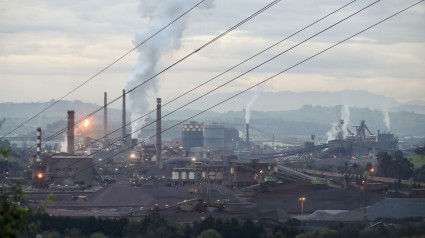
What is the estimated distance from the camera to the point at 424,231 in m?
24.9

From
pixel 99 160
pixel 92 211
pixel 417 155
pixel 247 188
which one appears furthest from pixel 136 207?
pixel 417 155

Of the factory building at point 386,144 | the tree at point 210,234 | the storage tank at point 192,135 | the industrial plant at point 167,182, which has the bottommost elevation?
the tree at point 210,234

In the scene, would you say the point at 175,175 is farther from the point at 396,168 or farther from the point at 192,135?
the point at 192,135

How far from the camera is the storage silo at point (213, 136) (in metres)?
105

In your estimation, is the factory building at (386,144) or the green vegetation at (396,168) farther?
the factory building at (386,144)

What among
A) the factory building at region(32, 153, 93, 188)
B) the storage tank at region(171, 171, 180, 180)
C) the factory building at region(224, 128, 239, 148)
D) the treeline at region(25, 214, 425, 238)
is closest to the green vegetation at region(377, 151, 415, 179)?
the storage tank at region(171, 171, 180, 180)

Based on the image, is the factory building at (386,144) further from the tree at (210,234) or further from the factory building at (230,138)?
the tree at (210,234)

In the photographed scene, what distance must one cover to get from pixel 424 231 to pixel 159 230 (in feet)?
27.3

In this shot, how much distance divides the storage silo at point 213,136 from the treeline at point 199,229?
76281 mm

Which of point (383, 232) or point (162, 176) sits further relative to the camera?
point (162, 176)

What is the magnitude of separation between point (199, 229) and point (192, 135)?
69.8 metres

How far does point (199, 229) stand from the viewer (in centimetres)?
2600

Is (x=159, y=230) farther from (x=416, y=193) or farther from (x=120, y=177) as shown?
(x=120, y=177)

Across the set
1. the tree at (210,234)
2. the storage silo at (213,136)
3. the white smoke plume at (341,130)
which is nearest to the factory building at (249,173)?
the tree at (210,234)
